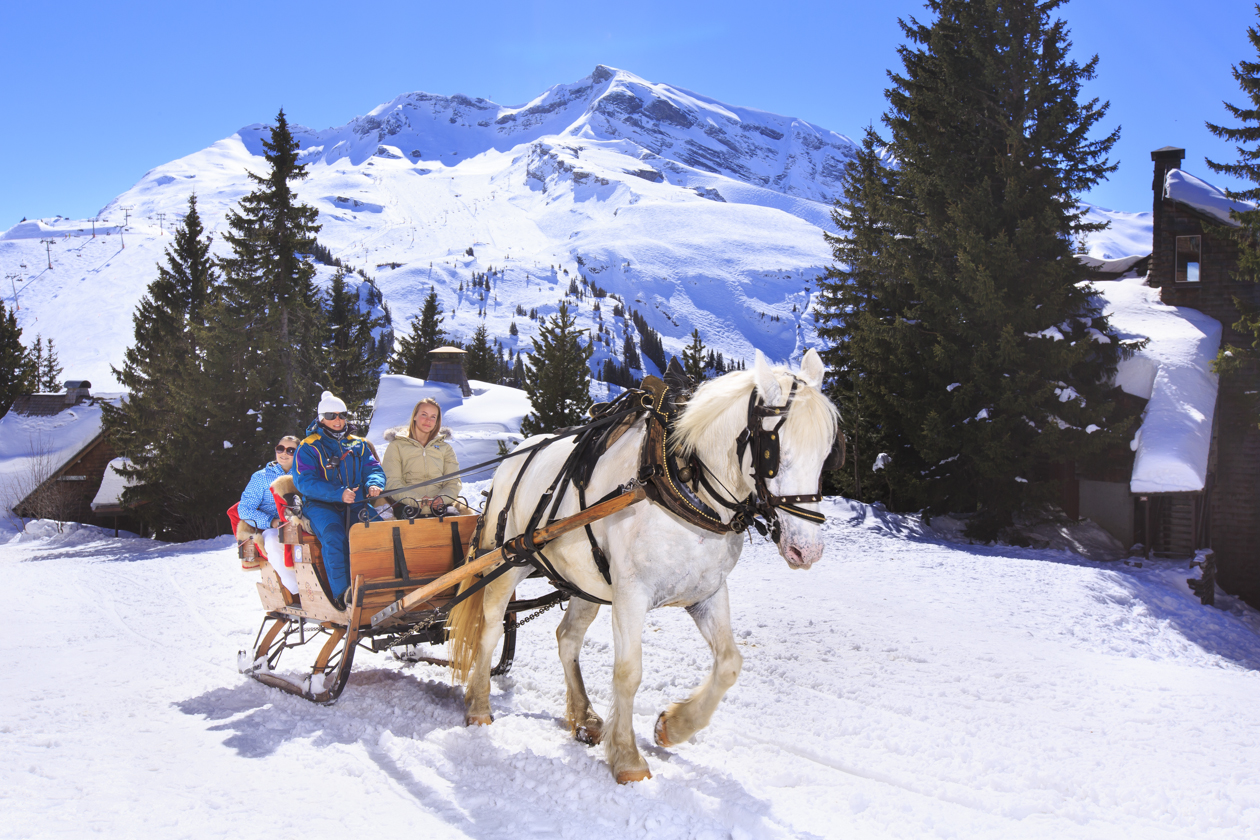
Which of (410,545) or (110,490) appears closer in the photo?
(410,545)

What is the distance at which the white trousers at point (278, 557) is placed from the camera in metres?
5.77

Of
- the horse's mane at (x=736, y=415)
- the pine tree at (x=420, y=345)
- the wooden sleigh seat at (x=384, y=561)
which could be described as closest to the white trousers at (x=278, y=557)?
the wooden sleigh seat at (x=384, y=561)

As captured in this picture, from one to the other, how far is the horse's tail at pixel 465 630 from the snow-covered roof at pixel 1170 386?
11938 millimetres

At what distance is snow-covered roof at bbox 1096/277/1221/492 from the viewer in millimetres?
12500

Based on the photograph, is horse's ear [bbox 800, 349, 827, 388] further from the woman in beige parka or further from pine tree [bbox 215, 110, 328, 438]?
pine tree [bbox 215, 110, 328, 438]

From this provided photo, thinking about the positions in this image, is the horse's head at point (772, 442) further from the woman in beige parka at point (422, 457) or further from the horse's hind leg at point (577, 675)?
the woman in beige parka at point (422, 457)

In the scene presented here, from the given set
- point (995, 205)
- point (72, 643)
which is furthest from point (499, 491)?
point (995, 205)

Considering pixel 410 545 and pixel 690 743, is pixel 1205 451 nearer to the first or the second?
pixel 690 743

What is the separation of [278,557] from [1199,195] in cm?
1796

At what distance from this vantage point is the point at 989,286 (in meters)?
13.1

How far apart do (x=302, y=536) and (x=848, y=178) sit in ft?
63.3

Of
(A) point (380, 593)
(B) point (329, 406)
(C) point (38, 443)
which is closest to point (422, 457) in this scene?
(B) point (329, 406)

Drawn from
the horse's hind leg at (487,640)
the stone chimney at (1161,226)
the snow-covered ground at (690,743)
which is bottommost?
the snow-covered ground at (690,743)

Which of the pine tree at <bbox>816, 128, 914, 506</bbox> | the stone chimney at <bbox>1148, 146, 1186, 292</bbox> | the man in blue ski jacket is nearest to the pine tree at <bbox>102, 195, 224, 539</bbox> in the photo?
the pine tree at <bbox>816, 128, 914, 506</bbox>
